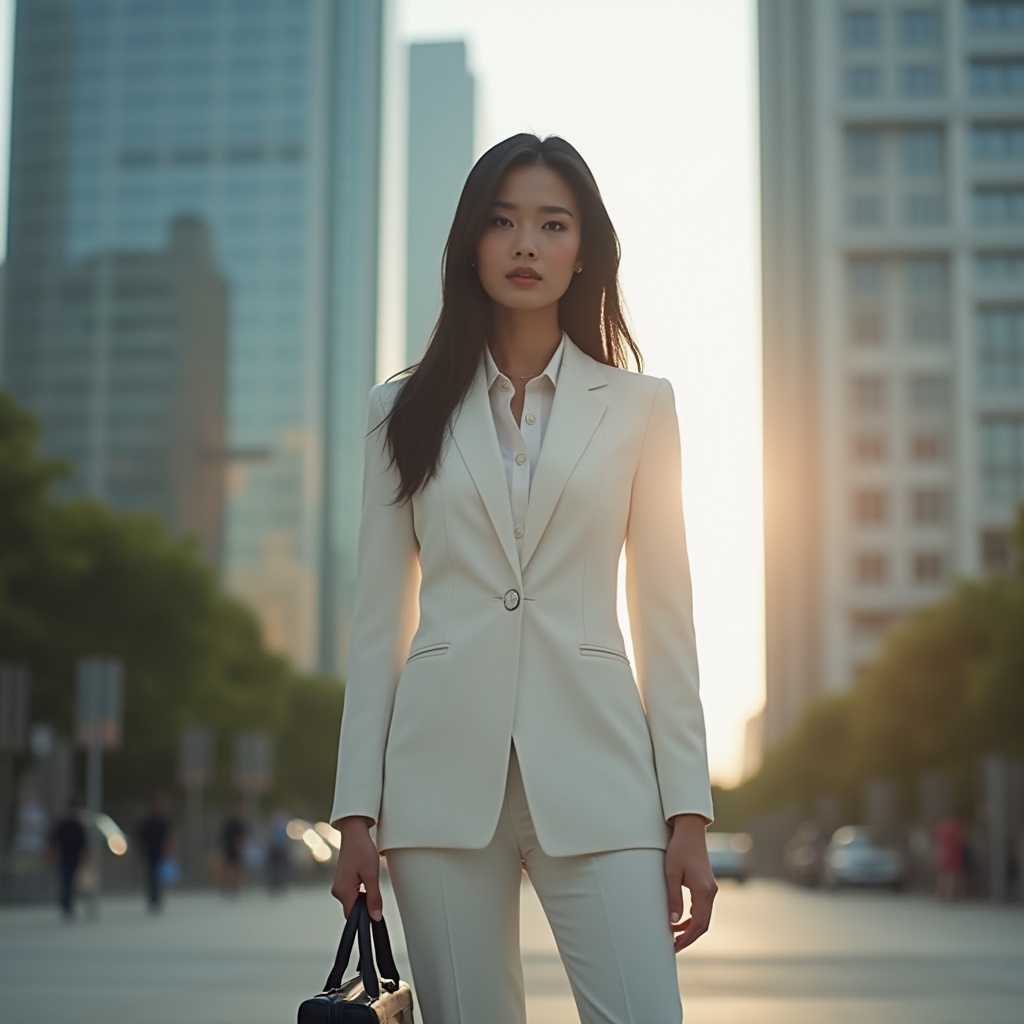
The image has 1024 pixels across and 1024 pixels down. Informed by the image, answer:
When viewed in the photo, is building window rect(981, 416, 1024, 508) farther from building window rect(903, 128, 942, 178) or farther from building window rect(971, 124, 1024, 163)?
building window rect(903, 128, 942, 178)

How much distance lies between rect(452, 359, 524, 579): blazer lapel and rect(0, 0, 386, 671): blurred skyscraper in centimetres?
13599

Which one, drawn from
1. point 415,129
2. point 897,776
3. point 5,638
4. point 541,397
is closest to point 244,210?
point 897,776

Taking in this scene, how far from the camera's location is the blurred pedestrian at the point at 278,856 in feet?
122

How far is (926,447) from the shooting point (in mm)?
105188

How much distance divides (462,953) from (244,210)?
145m

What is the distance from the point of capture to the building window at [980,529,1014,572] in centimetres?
10194

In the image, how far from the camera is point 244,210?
14488cm

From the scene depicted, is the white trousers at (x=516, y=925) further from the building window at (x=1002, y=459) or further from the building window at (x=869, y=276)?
the building window at (x=869, y=276)

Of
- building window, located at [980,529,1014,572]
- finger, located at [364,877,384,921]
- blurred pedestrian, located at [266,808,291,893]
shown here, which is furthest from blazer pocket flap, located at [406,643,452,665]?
building window, located at [980,529,1014,572]

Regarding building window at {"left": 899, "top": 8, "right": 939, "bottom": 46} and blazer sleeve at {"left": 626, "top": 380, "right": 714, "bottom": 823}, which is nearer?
blazer sleeve at {"left": 626, "top": 380, "right": 714, "bottom": 823}

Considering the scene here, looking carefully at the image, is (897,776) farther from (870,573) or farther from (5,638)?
(870,573)

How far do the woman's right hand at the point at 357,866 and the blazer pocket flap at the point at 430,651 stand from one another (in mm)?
303

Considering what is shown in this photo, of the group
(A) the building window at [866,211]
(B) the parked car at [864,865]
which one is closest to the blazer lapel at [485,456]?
(B) the parked car at [864,865]

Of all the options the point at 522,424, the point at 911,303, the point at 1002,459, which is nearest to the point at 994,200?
the point at 911,303
